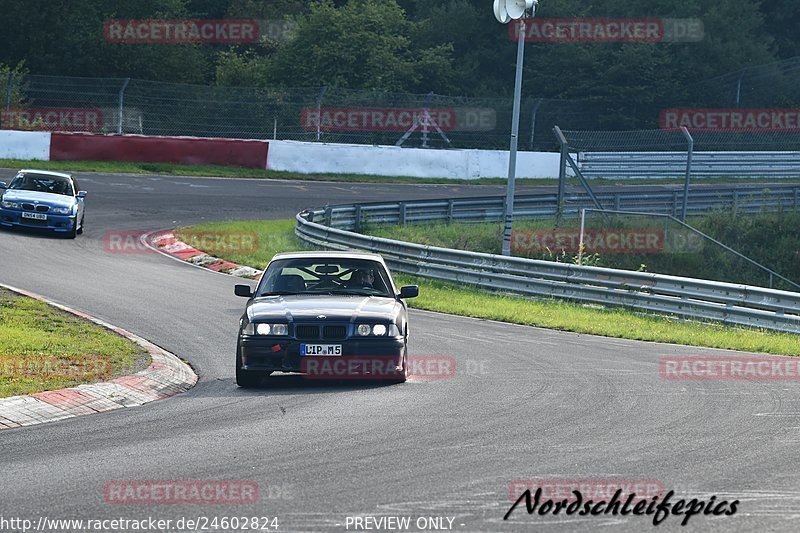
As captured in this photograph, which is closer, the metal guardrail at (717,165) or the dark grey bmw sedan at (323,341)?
the dark grey bmw sedan at (323,341)

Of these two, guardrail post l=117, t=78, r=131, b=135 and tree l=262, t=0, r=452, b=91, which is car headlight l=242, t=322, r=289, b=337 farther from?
tree l=262, t=0, r=452, b=91

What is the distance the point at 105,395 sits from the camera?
10781mm

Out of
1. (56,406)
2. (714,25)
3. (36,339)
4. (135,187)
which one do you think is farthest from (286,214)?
(714,25)

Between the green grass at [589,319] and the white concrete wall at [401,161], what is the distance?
1586 cm

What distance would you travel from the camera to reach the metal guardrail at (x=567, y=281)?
1859 centimetres

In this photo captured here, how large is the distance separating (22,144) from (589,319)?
2324 centimetres

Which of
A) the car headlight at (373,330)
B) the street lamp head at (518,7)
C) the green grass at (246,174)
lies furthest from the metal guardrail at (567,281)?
the green grass at (246,174)

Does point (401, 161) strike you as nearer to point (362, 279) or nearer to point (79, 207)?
point (79, 207)

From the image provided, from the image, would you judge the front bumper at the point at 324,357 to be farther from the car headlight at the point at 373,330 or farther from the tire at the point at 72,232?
the tire at the point at 72,232

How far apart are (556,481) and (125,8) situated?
168 ft

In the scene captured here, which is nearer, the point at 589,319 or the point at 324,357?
the point at 324,357

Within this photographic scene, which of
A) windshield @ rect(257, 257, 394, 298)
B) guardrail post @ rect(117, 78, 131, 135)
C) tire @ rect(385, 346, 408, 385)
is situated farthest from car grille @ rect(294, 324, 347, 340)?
guardrail post @ rect(117, 78, 131, 135)

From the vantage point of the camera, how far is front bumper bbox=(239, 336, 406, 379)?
11430mm

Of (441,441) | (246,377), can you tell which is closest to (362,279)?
(246,377)
